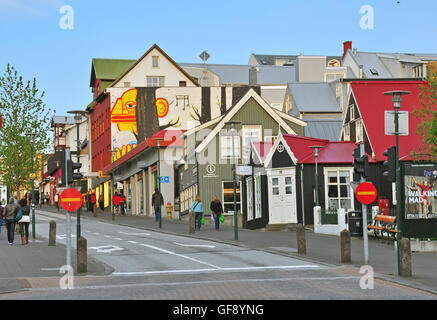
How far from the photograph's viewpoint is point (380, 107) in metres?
42.2

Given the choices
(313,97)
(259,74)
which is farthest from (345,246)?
(259,74)

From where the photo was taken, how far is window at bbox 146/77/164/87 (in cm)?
7019

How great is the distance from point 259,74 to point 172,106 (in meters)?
29.0

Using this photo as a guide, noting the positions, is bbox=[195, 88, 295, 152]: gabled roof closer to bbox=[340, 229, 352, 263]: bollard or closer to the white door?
Result: the white door

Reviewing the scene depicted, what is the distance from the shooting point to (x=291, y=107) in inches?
2965

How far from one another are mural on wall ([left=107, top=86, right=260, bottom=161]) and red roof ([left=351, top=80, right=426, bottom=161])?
24625 millimetres

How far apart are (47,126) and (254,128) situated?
45.1 ft

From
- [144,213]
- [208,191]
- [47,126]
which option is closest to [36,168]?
[47,126]

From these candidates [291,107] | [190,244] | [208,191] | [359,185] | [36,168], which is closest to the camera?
[359,185]

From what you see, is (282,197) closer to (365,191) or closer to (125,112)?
(365,191)

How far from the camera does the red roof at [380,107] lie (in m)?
40.3

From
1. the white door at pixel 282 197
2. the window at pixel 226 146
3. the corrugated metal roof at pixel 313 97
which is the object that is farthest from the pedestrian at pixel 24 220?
the corrugated metal roof at pixel 313 97

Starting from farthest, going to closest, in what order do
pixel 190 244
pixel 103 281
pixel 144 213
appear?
pixel 144 213 → pixel 190 244 → pixel 103 281

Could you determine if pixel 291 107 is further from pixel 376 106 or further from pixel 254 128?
pixel 376 106
